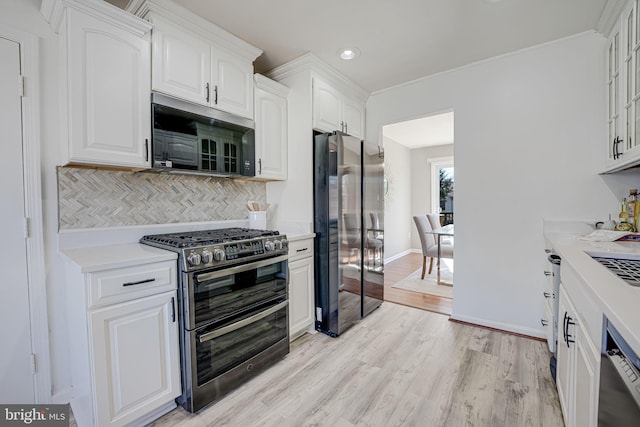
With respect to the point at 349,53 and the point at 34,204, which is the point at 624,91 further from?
the point at 34,204

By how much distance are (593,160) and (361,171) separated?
72.2 inches

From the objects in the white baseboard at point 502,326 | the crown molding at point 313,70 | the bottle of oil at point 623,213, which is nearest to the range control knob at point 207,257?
the crown molding at point 313,70

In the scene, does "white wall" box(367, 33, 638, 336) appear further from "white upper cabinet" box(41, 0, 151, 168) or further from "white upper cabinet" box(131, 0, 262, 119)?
"white upper cabinet" box(41, 0, 151, 168)

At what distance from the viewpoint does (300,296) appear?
2410 millimetres

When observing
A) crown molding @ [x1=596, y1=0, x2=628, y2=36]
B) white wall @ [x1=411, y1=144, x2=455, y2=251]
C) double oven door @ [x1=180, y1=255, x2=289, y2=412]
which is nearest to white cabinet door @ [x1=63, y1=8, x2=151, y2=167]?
double oven door @ [x1=180, y1=255, x2=289, y2=412]

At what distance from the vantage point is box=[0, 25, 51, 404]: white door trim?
1.60 meters

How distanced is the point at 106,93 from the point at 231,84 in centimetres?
86

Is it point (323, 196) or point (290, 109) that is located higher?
point (290, 109)

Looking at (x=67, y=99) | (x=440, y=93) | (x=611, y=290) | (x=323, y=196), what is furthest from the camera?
(x=440, y=93)

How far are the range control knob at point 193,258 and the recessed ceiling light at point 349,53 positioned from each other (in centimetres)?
206

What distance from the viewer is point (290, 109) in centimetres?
270

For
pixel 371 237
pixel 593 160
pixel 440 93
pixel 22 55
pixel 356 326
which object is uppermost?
pixel 440 93

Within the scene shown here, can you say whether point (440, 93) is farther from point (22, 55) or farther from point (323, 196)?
point (22, 55)

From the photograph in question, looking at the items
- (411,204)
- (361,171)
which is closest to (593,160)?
(361,171)
